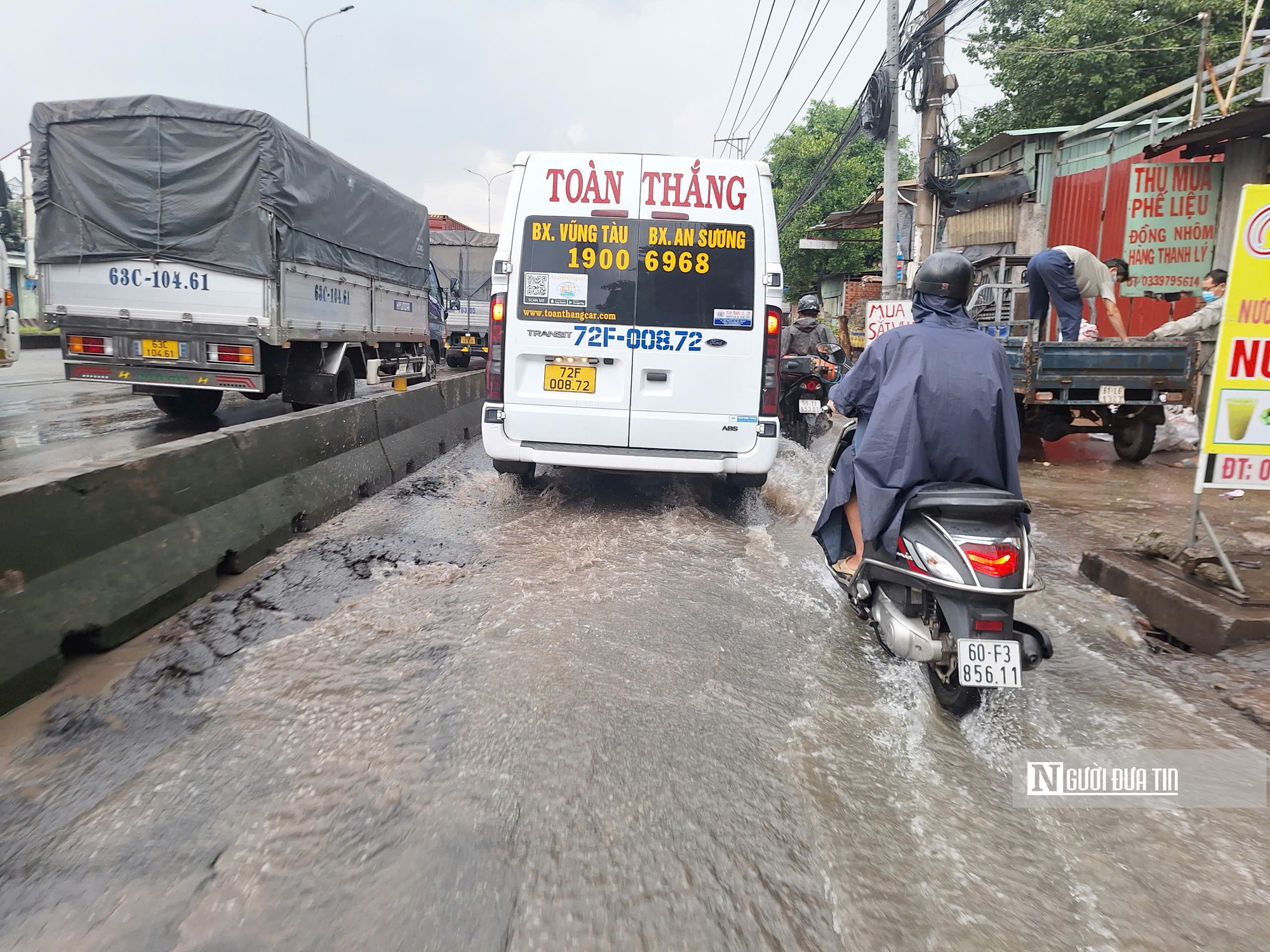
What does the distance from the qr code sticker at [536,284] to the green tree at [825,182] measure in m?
32.2

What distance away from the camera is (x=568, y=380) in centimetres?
607

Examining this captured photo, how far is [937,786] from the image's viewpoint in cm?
282

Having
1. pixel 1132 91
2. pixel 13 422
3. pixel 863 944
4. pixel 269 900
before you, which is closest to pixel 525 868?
pixel 269 900

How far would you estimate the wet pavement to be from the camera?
8.22 metres

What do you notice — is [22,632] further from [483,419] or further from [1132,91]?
[1132,91]

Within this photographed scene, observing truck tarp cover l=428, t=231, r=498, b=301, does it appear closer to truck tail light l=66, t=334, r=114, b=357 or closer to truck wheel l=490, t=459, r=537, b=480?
truck tail light l=66, t=334, r=114, b=357

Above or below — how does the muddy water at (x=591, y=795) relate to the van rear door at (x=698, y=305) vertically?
below

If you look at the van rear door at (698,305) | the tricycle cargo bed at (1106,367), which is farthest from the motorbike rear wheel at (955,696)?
the tricycle cargo bed at (1106,367)

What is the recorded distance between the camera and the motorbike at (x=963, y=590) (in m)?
2.97

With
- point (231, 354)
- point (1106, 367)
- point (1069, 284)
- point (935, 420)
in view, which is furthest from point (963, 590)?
point (231, 354)

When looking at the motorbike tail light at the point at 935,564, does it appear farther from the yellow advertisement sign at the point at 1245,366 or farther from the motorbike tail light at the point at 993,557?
the yellow advertisement sign at the point at 1245,366

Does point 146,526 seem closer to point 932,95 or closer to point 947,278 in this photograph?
point 947,278

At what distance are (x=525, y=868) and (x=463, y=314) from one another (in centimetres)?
2141

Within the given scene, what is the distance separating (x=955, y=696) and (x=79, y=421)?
1103 centimetres
